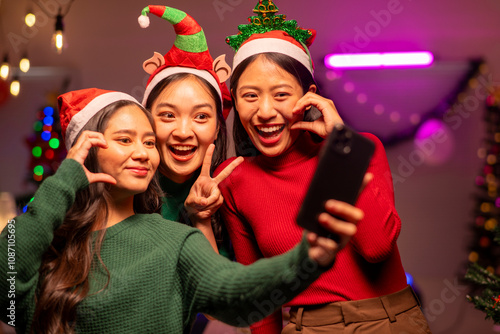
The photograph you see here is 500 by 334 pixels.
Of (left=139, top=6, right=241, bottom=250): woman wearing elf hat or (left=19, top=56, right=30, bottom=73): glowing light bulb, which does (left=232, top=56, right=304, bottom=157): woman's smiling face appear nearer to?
(left=139, top=6, right=241, bottom=250): woman wearing elf hat

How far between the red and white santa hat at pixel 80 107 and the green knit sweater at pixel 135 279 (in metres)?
0.33

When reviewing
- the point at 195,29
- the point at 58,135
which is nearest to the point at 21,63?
the point at 58,135

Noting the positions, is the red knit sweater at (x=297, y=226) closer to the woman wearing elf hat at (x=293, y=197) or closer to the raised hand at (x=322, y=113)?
the woman wearing elf hat at (x=293, y=197)

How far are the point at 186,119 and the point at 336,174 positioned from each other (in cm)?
100

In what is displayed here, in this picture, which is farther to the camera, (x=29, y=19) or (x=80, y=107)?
(x=29, y=19)

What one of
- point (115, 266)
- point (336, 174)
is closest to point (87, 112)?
point (115, 266)

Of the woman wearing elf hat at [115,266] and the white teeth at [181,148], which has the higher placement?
the white teeth at [181,148]

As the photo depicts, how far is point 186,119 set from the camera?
71.2 inches

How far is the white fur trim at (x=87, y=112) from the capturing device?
1.47m

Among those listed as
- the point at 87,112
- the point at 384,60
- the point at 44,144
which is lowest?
the point at 44,144

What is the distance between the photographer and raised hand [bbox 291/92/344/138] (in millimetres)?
1544

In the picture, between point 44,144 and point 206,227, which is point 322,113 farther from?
point 44,144

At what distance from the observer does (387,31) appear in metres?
4.11

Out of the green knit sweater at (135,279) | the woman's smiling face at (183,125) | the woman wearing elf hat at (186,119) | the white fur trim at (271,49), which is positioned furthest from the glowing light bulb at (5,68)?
the green knit sweater at (135,279)
